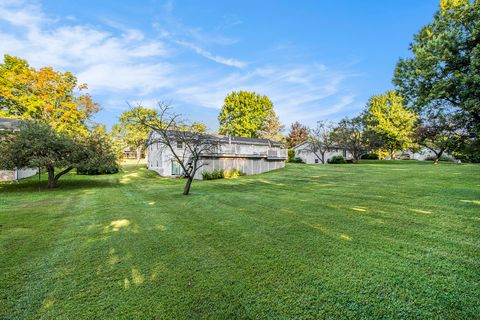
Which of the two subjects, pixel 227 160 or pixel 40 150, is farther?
pixel 227 160

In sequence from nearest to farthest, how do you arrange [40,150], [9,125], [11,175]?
[40,150]
[11,175]
[9,125]

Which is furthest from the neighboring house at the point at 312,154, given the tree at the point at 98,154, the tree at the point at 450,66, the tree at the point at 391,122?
the tree at the point at 98,154

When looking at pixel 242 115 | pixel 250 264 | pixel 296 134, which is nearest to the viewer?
pixel 250 264

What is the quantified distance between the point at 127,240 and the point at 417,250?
5433mm

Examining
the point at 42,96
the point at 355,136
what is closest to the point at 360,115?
the point at 355,136

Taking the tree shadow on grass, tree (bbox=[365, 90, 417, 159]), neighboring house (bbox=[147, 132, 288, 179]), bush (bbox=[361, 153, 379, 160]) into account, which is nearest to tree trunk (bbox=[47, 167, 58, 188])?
the tree shadow on grass

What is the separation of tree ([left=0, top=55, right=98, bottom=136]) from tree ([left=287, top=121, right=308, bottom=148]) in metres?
35.7

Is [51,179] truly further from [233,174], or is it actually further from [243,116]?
[243,116]

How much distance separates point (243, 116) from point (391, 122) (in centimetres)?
2440

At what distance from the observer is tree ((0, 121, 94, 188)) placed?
11.7m

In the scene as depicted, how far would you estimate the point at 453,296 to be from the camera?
8.38 ft

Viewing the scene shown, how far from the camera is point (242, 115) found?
143 ft

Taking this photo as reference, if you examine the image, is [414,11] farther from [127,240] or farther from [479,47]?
[127,240]

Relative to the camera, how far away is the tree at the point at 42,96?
81.6 feet
